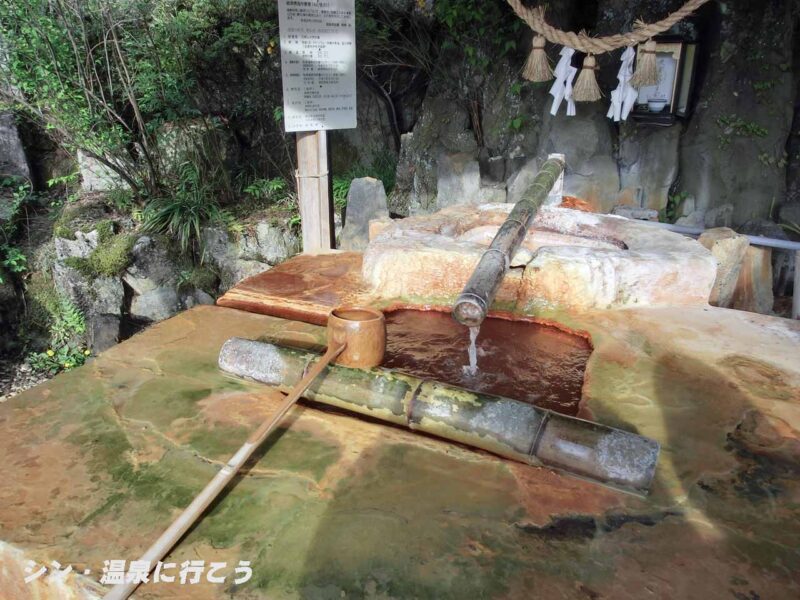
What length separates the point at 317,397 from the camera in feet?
7.12

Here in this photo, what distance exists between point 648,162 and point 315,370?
705cm

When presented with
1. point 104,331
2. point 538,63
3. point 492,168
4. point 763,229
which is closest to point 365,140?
point 492,168

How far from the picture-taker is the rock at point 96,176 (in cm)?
838

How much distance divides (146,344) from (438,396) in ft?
5.12

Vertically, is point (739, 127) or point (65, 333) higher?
point (739, 127)

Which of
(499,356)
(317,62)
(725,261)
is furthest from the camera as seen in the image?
(317,62)

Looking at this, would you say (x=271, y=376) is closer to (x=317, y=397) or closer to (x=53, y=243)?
(x=317, y=397)

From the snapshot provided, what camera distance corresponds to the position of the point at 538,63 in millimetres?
6066

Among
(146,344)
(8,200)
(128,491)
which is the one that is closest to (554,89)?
(146,344)

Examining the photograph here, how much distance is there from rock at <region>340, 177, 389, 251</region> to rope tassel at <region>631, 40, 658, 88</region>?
2.92 m

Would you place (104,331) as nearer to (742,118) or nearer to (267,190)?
(267,190)

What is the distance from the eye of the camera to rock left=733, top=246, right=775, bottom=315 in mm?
4395

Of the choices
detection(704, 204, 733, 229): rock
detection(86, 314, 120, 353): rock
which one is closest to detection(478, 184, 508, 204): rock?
detection(704, 204, 733, 229): rock

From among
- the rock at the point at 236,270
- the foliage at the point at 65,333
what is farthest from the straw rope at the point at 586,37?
the foliage at the point at 65,333
